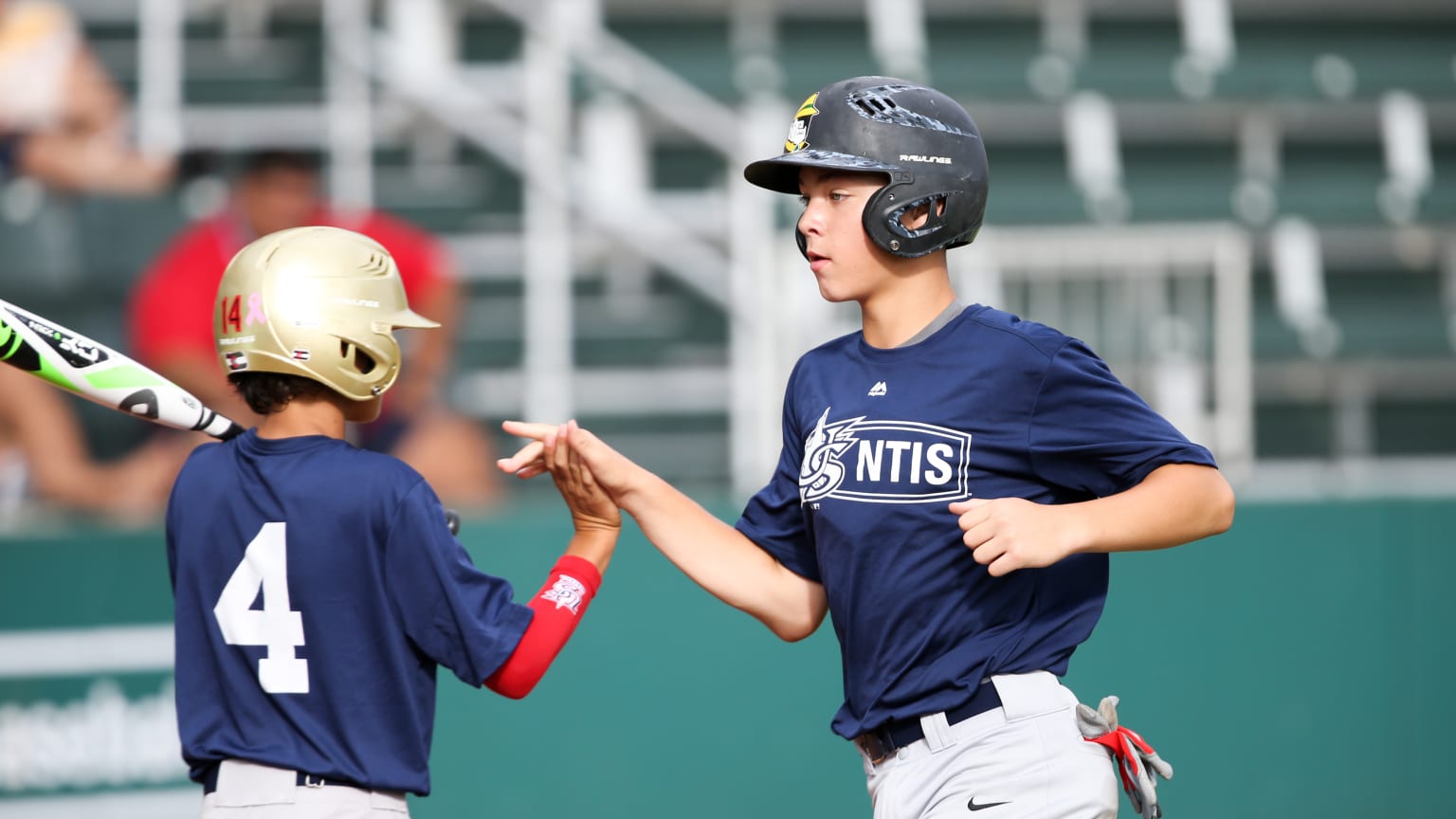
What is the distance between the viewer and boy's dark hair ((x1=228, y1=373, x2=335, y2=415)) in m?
3.31

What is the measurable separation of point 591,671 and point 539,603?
101 inches

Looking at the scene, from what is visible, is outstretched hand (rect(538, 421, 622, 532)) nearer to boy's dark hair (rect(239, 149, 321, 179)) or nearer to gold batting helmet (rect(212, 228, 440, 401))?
gold batting helmet (rect(212, 228, 440, 401))

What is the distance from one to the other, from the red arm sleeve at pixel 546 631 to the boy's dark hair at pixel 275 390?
641 millimetres

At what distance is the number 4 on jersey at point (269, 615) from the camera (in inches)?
125

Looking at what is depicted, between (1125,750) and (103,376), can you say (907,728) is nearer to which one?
(1125,750)

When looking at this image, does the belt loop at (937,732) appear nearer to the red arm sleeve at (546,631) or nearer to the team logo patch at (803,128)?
the red arm sleeve at (546,631)

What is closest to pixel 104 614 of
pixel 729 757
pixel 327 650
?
pixel 729 757

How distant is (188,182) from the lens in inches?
299

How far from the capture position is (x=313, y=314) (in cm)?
328

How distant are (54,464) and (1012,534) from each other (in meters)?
4.75

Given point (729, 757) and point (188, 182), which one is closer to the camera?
point (729, 757)

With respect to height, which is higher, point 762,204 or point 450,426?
point 762,204

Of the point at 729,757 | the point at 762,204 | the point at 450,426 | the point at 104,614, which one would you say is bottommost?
the point at 729,757

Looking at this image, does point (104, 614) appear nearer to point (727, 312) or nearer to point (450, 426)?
point (450, 426)
